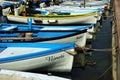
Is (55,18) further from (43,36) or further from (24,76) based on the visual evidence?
(24,76)

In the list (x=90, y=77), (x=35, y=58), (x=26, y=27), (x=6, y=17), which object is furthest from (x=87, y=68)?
(x=6, y=17)

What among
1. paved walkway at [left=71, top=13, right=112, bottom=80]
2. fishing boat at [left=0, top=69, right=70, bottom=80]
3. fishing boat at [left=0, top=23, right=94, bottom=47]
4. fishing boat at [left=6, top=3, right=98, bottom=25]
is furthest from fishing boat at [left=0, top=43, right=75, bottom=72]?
fishing boat at [left=6, top=3, right=98, bottom=25]

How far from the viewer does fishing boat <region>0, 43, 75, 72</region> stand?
32.6 feet

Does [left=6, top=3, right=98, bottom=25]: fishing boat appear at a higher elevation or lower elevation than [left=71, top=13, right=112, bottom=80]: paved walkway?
higher

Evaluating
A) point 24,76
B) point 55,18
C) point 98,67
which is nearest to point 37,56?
point 24,76

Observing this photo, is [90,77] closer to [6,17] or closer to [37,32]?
[37,32]

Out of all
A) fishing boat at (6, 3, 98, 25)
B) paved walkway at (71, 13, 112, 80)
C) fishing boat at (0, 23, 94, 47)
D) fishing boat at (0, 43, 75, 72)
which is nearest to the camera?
fishing boat at (0, 43, 75, 72)

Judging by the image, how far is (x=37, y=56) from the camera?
10.1 meters

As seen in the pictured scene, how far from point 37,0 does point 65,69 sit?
18915 mm

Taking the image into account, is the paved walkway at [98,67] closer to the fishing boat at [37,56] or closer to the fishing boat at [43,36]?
the fishing boat at [37,56]

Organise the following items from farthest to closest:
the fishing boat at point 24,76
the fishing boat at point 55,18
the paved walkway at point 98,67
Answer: the fishing boat at point 55,18 < the paved walkway at point 98,67 < the fishing boat at point 24,76

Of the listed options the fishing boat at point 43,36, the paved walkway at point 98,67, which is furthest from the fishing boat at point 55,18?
the fishing boat at point 43,36

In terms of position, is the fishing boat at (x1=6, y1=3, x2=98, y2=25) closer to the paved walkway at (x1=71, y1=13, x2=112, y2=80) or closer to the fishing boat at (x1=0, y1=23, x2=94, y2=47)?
the paved walkway at (x1=71, y1=13, x2=112, y2=80)

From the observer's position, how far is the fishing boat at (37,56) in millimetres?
9945
